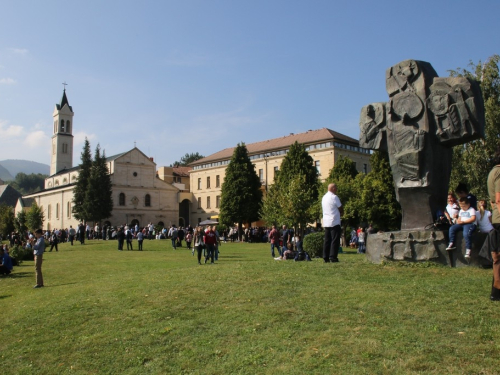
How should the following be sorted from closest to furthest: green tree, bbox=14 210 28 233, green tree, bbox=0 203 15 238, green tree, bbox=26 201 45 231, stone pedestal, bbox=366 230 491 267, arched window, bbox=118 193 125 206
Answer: stone pedestal, bbox=366 230 491 267
green tree, bbox=26 201 45 231
green tree, bbox=14 210 28 233
green tree, bbox=0 203 15 238
arched window, bbox=118 193 125 206

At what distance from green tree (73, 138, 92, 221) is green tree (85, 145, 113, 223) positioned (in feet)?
2.54

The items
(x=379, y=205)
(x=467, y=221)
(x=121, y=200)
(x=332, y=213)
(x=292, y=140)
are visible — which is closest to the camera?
(x=467, y=221)

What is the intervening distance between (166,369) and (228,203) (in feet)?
165

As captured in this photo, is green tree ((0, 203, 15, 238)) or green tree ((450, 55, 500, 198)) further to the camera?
green tree ((0, 203, 15, 238))

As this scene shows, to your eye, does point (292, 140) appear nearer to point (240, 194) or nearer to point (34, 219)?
→ point (240, 194)

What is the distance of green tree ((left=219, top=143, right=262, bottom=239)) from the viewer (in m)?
55.9

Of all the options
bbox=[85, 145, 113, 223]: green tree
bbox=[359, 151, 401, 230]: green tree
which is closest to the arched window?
bbox=[85, 145, 113, 223]: green tree

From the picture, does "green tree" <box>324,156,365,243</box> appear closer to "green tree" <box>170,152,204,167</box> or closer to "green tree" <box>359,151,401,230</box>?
"green tree" <box>359,151,401,230</box>

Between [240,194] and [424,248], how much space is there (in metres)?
46.5

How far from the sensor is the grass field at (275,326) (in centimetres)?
530

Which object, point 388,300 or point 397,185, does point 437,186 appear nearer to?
point 397,185

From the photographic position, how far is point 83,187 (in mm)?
65438

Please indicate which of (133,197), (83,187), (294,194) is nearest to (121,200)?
(133,197)

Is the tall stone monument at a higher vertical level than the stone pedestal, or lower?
higher
